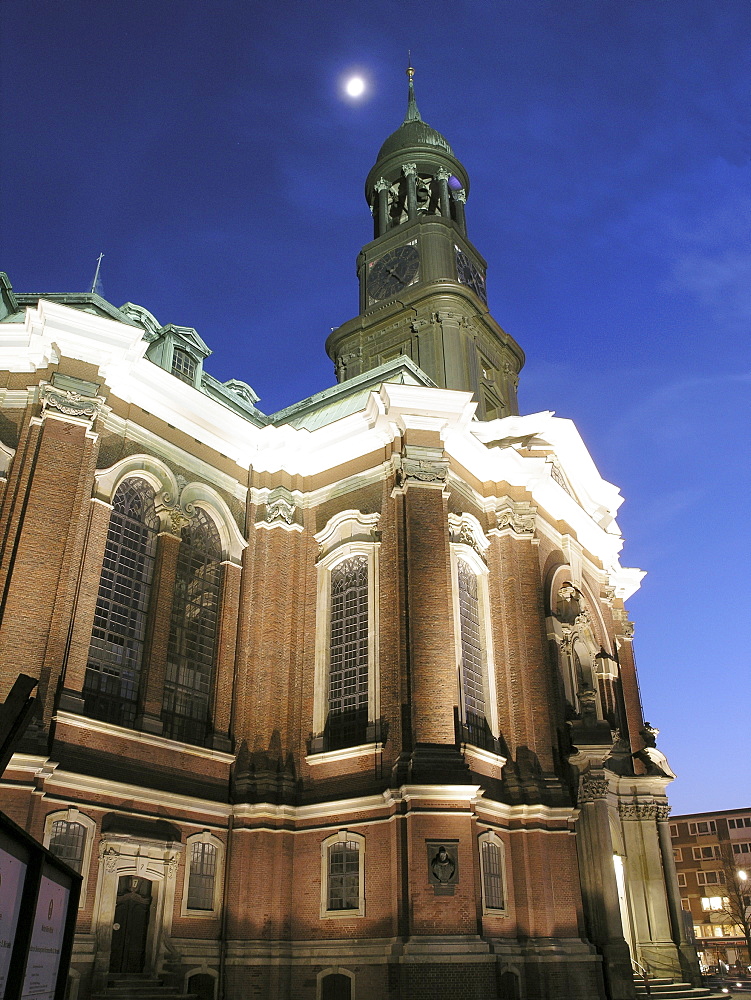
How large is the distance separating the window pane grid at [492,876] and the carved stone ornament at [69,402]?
13.7 meters

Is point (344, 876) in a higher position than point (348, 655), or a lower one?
lower

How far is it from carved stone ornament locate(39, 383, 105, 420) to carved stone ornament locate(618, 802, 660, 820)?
2013 cm

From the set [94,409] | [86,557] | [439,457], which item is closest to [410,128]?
[439,457]

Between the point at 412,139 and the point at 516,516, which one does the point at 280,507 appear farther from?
the point at 412,139

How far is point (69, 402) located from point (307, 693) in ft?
31.0

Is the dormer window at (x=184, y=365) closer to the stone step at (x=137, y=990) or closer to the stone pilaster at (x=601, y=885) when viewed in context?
the stone step at (x=137, y=990)

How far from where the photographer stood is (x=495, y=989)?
17859 mm

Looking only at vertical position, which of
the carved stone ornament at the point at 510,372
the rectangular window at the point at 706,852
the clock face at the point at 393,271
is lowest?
the rectangular window at the point at 706,852

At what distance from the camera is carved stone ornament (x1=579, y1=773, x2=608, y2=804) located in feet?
75.3

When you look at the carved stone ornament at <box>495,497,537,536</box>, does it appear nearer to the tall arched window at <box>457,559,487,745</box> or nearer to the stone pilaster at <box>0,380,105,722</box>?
the tall arched window at <box>457,559,487,745</box>

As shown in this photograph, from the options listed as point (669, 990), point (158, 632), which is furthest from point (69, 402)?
point (669, 990)

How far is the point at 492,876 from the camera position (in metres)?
20.3

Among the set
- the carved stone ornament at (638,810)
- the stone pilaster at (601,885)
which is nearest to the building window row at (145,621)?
the stone pilaster at (601,885)

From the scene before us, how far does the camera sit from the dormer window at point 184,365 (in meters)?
26.1
